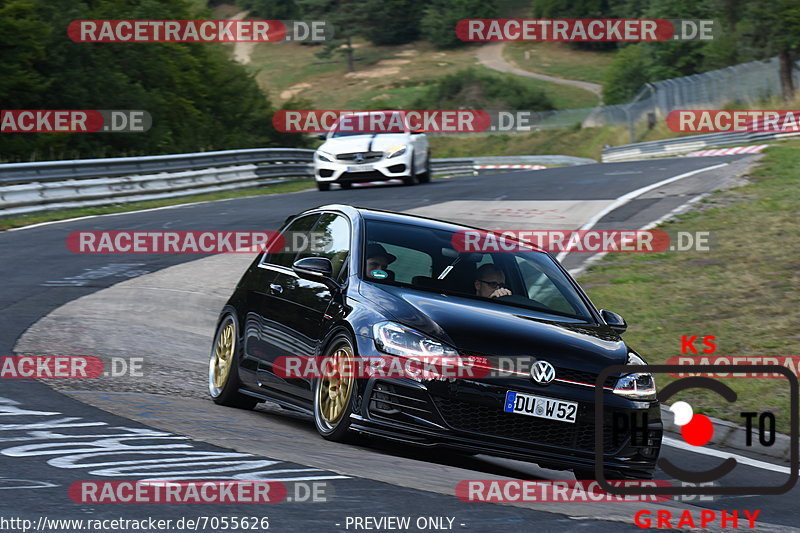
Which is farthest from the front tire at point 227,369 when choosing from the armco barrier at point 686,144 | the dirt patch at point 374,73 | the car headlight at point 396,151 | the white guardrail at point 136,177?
the dirt patch at point 374,73

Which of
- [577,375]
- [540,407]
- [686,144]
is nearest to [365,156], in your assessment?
[577,375]

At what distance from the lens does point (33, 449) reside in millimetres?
6227

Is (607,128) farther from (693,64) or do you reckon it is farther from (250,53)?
(250,53)

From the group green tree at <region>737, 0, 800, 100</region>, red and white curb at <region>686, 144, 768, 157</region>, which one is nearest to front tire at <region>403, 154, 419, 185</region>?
red and white curb at <region>686, 144, 768, 157</region>

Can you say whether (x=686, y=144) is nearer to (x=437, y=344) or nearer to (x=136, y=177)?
(x=136, y=177)

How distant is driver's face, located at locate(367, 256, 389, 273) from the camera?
803 centimetres

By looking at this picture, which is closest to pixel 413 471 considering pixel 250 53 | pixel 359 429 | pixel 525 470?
pixel 359 429

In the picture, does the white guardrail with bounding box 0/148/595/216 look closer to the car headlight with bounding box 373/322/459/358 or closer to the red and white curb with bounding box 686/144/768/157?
the red and white curb with bounding box 686/144/768/157

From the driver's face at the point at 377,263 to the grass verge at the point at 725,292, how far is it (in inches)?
126

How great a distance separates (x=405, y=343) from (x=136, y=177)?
2018cm

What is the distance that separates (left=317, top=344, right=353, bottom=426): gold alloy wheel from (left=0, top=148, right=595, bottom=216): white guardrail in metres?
15.3

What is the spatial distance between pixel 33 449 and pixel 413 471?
1974 millimetres

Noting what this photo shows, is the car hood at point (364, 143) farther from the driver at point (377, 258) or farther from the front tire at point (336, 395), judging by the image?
the front tire at point (336, 395)

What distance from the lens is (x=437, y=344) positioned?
6984 mm
